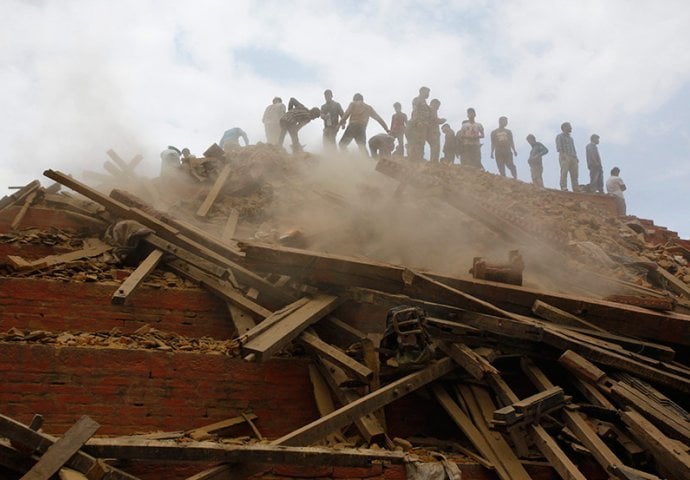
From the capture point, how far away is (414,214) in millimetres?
9789

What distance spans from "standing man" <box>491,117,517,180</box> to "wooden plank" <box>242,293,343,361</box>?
39.8 ft

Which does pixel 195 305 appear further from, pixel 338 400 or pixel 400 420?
pixel 400 420

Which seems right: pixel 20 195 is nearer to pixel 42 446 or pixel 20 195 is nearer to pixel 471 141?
pixel 42 446

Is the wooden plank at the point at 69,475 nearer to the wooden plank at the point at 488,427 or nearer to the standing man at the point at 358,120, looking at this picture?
the wooden plank at the point at 488,427

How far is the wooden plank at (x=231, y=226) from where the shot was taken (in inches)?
327

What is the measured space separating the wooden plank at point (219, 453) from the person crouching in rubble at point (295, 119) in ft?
38.9

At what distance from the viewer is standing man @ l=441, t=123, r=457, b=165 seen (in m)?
17.1

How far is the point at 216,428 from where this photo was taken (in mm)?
4777

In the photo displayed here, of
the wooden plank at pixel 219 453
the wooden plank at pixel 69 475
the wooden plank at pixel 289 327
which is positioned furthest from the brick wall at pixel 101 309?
the wooden plank at pixel 69 475

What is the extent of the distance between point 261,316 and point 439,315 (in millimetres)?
2012

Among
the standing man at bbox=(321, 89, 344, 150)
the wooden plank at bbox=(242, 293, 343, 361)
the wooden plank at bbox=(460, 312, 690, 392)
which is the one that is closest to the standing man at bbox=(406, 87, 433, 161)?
the standing man at bbox=(321, 89, 344, 150)

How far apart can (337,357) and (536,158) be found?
13954 millimetres

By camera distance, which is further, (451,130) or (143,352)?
(451,130)

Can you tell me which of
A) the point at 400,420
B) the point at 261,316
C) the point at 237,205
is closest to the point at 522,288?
the point at 400,420
